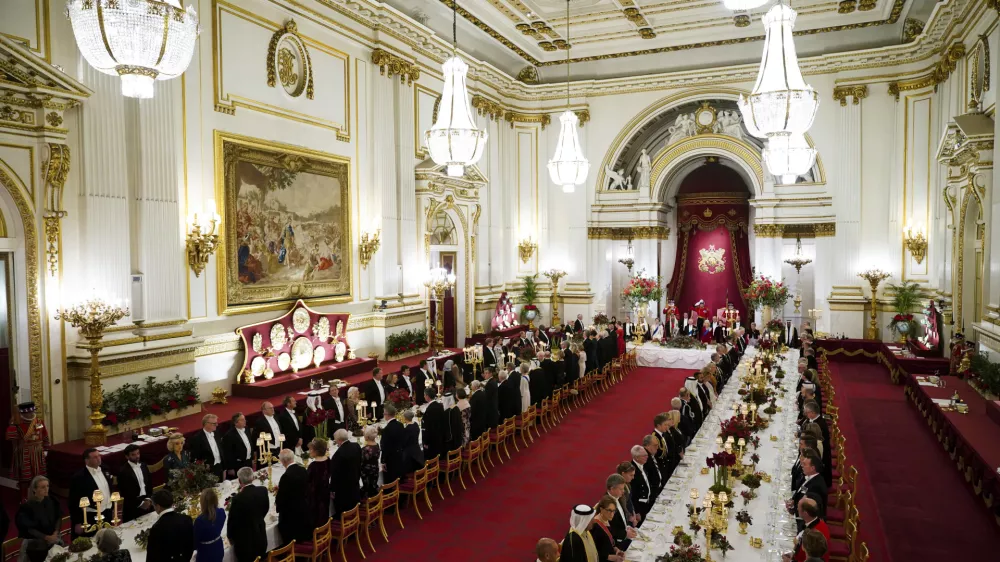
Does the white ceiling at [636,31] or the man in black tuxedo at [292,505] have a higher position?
the white ceiling at [636,31]

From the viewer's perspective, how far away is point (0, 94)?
27.7 feet

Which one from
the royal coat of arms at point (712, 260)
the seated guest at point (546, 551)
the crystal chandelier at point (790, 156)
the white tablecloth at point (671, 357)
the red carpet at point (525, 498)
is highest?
the crystal chandelier at point (790, 156)

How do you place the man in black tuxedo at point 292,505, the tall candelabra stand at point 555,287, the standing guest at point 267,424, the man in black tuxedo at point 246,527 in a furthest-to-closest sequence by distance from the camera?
the tall candelabra stand at point 555,287 → the standing guest at point 267,424 → the man in black tuxedo at point 292,505 → the man in black tuxedo at point 246,527

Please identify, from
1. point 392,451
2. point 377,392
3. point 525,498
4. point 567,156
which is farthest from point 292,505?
point 567,156

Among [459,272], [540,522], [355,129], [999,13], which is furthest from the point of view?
[459,272]

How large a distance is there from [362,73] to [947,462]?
13.8m

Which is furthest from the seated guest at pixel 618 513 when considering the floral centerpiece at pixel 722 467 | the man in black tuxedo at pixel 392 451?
the man in black tuxedo at pixel 392 451

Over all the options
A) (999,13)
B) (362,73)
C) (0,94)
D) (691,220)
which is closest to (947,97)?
(999,13)

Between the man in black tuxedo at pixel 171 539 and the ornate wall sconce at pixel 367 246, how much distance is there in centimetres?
1004

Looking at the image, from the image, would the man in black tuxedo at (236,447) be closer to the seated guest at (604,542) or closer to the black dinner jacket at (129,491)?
the black dinner jacket at (129,491)

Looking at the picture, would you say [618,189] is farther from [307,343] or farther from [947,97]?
[307,343]

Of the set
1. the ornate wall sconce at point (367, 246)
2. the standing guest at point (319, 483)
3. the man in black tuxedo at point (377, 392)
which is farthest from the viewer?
the ornate wall sconce at point (367, 246)

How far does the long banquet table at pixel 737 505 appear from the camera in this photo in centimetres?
567

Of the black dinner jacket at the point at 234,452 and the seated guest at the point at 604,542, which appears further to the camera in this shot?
the black dinner jacket at the point at 234,452
